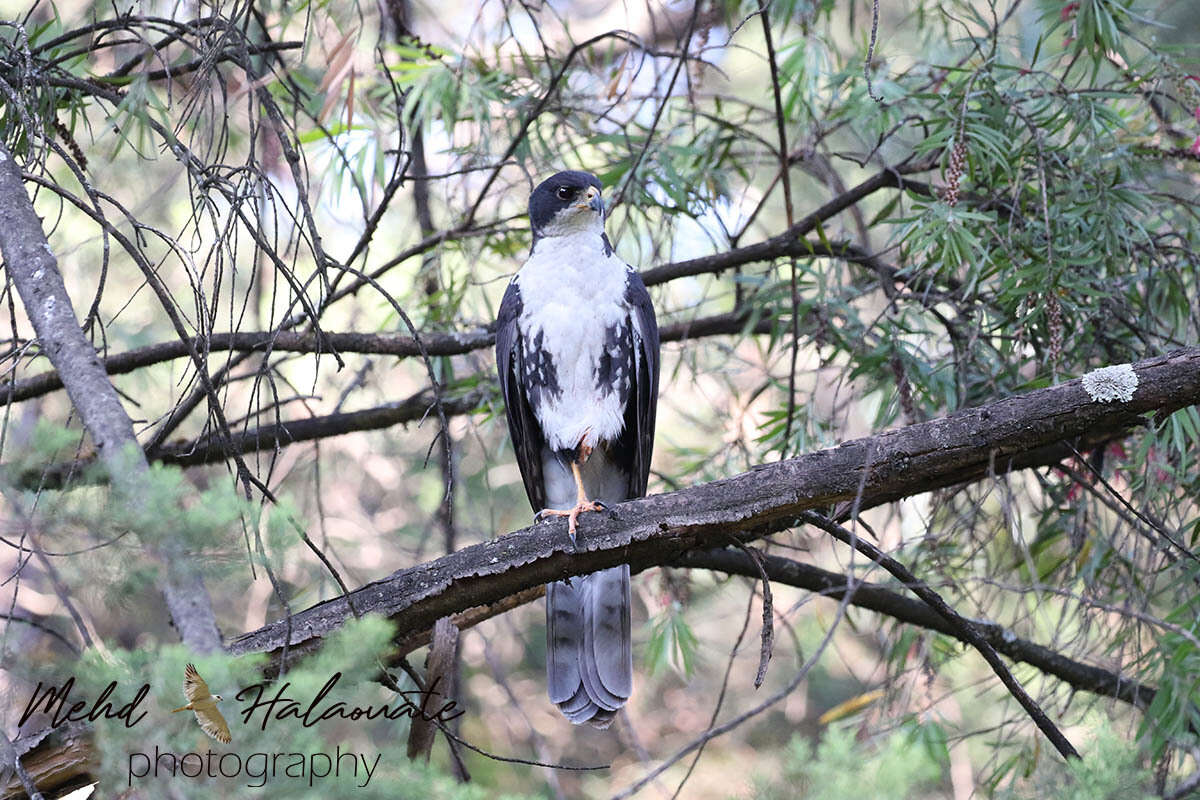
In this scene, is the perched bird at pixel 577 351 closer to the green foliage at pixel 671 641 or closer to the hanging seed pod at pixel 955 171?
the green foliage at pixel 671 641

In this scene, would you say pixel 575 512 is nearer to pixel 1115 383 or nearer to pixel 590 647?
pixel 590 647

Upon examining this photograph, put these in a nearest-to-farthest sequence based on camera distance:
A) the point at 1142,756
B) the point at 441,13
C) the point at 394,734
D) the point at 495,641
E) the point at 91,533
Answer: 1. the point at 91,533
2. the point at 1142,756
3. the point at 394,734
4. the point at 441,13
5. the point at 495,641

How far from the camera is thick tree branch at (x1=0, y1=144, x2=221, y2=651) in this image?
1.33 metres

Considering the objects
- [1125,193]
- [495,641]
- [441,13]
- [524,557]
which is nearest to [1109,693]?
[1125,193]

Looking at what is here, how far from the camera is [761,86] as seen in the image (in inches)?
286

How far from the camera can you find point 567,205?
12.0 feet

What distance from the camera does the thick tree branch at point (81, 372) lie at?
1329 millimetres

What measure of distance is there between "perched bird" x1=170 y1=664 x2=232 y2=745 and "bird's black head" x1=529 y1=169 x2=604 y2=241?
8.15 ft

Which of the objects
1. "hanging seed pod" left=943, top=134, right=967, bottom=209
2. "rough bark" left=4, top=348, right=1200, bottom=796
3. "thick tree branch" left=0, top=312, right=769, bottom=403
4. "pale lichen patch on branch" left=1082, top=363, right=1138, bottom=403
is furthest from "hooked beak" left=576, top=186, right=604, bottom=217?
"pale lichen patch on branch" left=1082, top=363, right=1138, bottom=403

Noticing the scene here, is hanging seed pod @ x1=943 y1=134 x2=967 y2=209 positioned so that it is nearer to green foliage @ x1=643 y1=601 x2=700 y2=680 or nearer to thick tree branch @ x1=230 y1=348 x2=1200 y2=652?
thick tree branch @ x1=230 y1=348 x2=1200 y2=652

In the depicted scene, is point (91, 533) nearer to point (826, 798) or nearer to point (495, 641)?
point (826, 798)

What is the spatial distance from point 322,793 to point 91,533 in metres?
0.45

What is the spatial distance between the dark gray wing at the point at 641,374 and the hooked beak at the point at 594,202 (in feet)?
0.77

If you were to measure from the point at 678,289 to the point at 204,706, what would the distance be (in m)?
4.08
